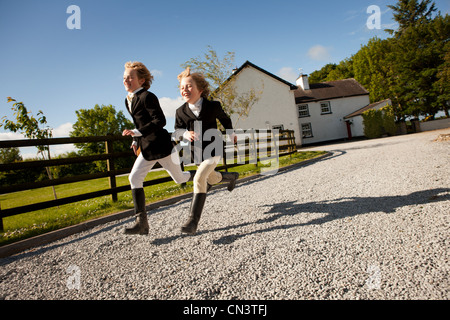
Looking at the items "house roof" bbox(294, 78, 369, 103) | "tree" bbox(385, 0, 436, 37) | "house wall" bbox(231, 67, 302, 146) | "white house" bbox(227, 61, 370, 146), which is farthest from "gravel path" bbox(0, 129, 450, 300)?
"tree" bbox(385, 0, 436, 37)

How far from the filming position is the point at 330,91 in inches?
1235

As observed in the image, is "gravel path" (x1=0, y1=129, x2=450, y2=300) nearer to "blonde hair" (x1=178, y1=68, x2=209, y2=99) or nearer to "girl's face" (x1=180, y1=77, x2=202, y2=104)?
"girl's face" (x1=180, y1=77, x2=202, y2=104)

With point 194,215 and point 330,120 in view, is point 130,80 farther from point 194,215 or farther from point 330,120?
point 330,120

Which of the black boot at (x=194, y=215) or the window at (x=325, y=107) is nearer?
the black boot at (x=194, y=215)

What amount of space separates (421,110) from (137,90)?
3895 cm

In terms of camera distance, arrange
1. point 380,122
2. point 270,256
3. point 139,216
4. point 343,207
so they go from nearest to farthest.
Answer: point 270,256, point 139,216, point 343,207, point 380,122

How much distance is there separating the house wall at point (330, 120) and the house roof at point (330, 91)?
0.56 metres

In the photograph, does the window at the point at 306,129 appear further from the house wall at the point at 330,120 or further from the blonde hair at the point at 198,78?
the blonde hair at the point at 198,78

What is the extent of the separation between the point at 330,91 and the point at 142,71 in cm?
3259

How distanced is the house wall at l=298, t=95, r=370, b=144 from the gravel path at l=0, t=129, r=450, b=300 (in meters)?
27.4

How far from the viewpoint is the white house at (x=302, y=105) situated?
2605 centimetres

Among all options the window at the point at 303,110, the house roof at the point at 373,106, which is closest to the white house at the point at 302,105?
the window at the point at 303,110

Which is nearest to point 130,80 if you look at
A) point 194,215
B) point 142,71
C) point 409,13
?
point 142,71
